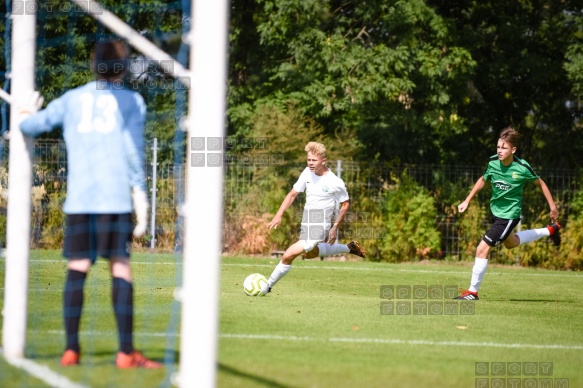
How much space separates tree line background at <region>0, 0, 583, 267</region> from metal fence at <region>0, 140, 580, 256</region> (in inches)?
5.8

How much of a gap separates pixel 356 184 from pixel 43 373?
609 inches

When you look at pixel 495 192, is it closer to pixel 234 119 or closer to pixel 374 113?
pixel 374 113

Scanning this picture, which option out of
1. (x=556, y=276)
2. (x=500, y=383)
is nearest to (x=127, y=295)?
(x=500, y=383)

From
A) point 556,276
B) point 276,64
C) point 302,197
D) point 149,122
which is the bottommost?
point 556,276

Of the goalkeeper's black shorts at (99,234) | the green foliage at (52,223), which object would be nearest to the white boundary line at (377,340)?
the goalkeeper's black shorts at (99,234)

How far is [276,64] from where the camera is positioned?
83.0 feet

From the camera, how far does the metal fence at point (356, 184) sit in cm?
2016

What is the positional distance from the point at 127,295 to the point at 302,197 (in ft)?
48.5

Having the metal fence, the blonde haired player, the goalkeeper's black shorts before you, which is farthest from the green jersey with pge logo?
the metal fence

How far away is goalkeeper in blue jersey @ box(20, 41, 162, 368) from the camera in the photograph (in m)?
6.06

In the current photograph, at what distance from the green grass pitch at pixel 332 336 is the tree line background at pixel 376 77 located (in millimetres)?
7152

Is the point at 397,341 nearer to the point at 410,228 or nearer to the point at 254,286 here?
the point at 254,286

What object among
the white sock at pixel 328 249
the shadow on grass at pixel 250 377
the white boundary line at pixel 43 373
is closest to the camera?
the white boundary line at pixel 43 373

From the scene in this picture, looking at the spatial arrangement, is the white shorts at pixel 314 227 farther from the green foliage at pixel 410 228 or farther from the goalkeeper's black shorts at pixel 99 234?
the green foliage at pixel 410 228
